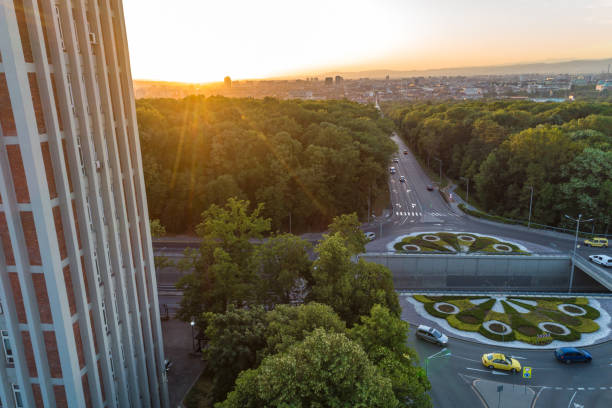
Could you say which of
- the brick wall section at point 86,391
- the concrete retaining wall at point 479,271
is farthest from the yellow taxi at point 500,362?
the brick wall section at point 86,391

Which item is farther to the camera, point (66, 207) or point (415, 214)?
point (415, 214)

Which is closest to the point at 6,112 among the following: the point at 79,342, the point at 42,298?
the point at 42,298

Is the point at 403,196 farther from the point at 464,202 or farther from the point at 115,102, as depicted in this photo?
the point at 115,102

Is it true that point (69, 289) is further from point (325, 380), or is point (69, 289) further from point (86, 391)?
point (325, 380)

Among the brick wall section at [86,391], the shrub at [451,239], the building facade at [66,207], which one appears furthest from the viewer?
the shrub at [451,239]

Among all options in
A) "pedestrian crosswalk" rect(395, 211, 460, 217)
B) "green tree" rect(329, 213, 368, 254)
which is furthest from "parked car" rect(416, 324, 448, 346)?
"pedestrian crosswalk" rect(395, 211, 460, 217)

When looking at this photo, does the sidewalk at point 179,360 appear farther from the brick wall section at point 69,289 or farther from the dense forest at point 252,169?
the dense forest at point 252,169
